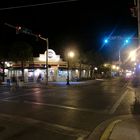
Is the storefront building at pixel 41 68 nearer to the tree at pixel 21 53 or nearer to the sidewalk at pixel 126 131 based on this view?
the tree at pixel 21 53

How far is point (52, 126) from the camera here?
1223cm

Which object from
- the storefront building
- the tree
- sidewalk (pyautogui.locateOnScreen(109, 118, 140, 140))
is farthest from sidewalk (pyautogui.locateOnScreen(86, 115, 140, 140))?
the storefront building

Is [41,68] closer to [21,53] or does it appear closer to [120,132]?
[21,53]

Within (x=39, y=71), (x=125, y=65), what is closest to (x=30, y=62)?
(x=39, y=71)

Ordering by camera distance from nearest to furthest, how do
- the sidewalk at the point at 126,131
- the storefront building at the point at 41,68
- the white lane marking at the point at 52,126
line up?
the sidewalk at the point at 126,131 → the white lane marking at the point at 52,126 → the storefront building at the point at 41,68

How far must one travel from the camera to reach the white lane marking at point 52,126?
10.8 meters

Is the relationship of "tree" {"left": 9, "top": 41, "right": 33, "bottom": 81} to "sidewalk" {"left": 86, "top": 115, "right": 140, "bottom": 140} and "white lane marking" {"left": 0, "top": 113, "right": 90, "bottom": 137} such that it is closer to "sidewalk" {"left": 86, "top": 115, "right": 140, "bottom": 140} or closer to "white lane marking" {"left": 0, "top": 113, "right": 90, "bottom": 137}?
"white lane marking" {"left": 0, "top": 113, "right": 90, "bottom": 137}

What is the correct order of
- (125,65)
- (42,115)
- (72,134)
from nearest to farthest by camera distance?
(72,134)
(42,115)
(125,65)

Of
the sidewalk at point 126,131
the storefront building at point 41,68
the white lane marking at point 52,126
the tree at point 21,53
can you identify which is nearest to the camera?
the sidewalk at point 126,131

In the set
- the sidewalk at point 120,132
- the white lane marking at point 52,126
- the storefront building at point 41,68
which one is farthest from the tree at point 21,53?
the sidewalk at point 120,132

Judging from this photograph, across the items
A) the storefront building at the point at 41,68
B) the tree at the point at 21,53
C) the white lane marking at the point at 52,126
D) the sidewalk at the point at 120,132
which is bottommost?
the white lane marking at the point at 52,126

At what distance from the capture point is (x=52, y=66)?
6588 cm

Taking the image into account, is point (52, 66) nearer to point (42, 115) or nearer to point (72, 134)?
point (42, 115)

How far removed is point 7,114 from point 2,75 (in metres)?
48.2
